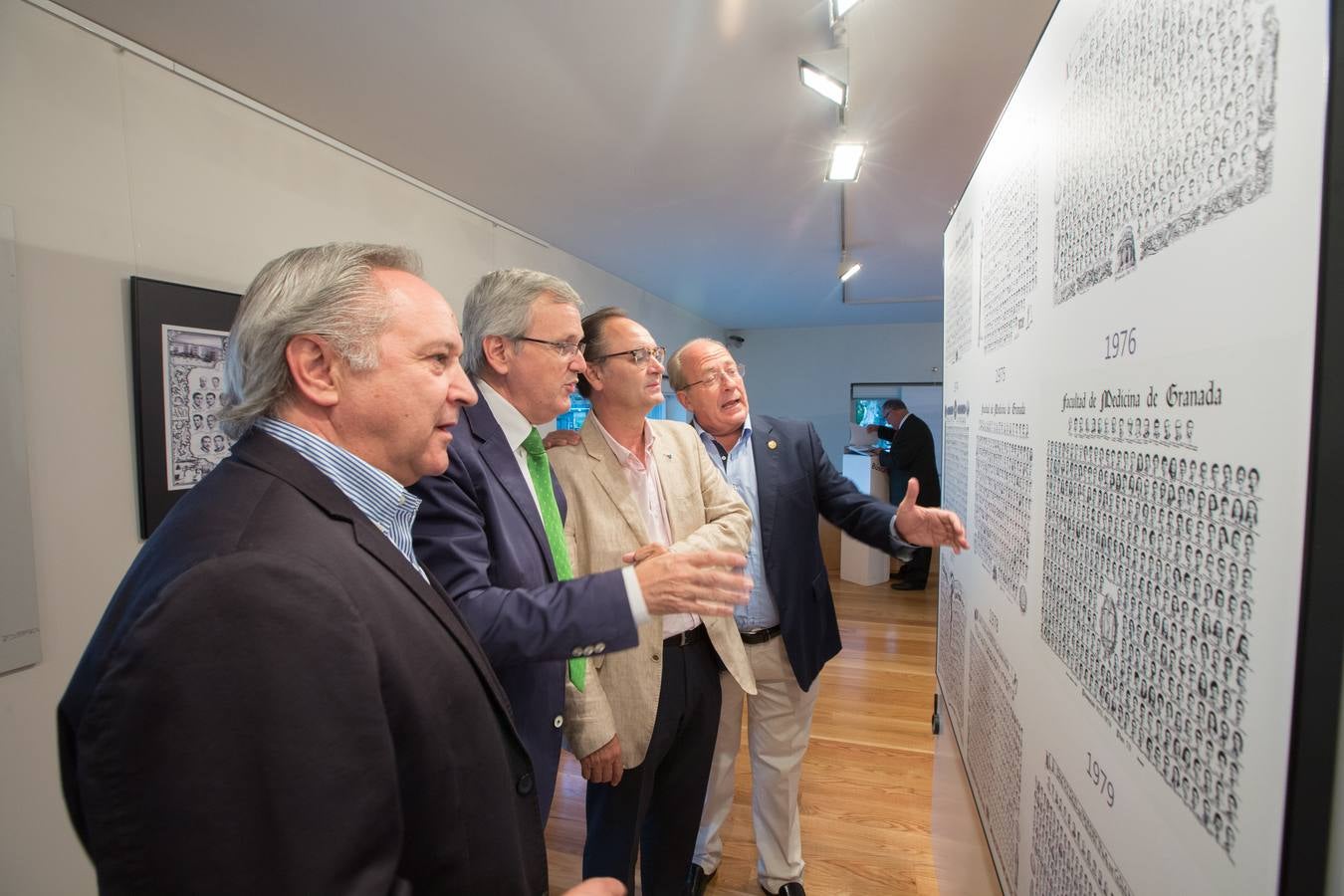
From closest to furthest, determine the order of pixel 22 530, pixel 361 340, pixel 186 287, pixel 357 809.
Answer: pixel 357 809, pixel 361 340, pixel 22 530, pixel 186 287

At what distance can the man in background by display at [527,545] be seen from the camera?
109 cm

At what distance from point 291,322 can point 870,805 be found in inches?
116

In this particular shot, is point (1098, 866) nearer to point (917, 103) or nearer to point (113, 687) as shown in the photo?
point (113, 687)

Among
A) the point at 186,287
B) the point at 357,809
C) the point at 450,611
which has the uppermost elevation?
the point at 186,287

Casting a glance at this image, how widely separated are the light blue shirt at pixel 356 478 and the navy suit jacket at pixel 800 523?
1.37 meters

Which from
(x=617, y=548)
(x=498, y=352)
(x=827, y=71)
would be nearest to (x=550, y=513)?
(x=617, y=548)

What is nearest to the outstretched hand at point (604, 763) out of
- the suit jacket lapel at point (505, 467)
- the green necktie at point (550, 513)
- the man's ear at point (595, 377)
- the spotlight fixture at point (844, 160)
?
the green necktie at point (550, 513)

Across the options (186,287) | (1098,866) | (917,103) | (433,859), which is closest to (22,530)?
(186,287)

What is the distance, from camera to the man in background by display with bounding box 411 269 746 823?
1.09 metres

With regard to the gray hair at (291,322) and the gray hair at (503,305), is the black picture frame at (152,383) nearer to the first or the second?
the gray hair at (503,305)

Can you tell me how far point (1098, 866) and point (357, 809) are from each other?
2.79 feet

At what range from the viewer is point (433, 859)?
71 centimetres

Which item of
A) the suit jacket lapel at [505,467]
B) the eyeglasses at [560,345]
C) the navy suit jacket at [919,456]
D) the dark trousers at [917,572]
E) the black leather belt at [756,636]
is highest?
the eyeglasses at [560,345]

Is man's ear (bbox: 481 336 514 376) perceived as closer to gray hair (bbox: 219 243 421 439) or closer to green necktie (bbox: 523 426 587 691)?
green necktie (bbox: 523 426 587 691)
